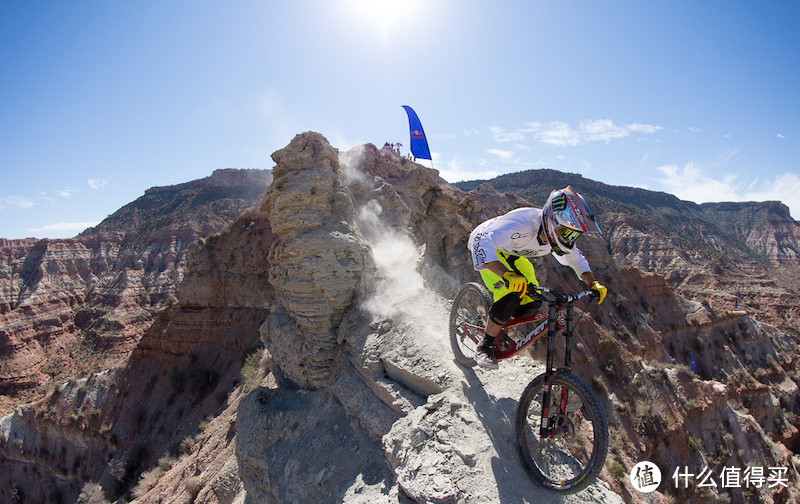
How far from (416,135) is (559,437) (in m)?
14.0

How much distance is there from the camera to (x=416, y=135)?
1583 centimetres

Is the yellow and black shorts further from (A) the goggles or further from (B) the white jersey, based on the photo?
(A) the goggles

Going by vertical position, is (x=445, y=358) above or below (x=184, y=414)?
above

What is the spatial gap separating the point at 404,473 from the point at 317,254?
170 inches

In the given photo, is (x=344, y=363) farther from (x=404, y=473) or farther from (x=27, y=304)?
(x=27, y=304)

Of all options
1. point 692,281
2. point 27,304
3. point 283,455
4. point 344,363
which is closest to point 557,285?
point 344,363

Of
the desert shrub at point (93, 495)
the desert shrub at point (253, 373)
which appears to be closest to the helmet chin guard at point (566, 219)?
the desert shrub at point (253, 373)

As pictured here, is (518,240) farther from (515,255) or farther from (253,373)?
(253,373)

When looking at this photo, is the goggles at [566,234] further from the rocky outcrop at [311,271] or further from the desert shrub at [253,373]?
the desert shrub at [253,373]

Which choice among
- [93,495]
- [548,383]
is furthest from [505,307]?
[93,495]

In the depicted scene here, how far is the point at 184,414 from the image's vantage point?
16.0 m

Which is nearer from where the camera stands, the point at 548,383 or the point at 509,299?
the point at 548,383

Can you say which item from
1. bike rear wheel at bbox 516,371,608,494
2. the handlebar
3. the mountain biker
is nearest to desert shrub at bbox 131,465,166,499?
the mountain biker

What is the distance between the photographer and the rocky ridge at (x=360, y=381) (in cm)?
451
